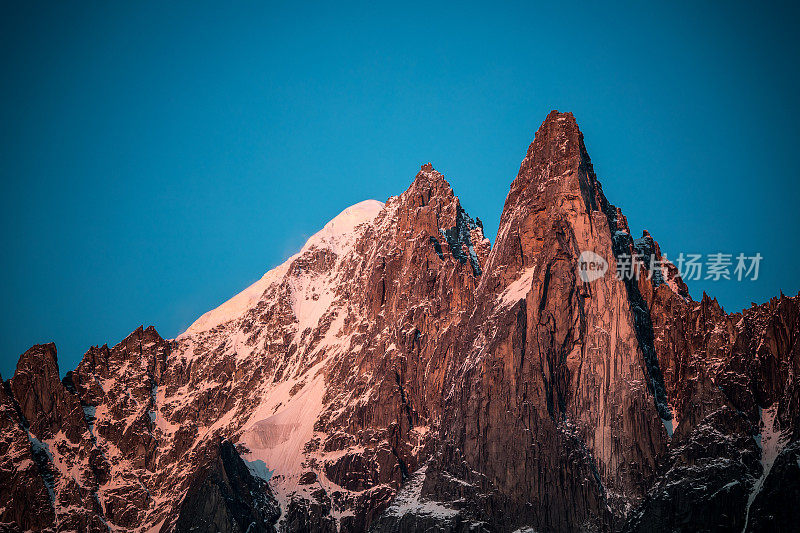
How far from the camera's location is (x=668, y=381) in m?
190

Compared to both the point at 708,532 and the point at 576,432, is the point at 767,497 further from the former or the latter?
the point at 576,432

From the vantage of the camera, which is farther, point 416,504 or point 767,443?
point 416,504

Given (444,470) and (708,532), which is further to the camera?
(444,470)

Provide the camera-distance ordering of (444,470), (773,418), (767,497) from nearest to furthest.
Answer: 1. (767,497)
2. (773,418)
3. (444,470)

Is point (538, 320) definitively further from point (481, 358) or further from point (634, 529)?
point (634, 529)

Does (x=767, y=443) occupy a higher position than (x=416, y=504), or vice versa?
(x=416, y=504)

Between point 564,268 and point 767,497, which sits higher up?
point 564,268

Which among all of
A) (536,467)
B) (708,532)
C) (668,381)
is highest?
(668,381)

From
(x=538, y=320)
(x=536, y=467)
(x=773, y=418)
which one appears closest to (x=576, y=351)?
(x=538, y=320)

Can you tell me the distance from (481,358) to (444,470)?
19.0 metres

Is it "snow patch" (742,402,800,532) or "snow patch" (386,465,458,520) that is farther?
"snow patch" (386,465,458,520)

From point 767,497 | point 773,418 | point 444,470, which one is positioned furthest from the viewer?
point 444,470

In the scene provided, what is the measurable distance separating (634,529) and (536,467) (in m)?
19.1

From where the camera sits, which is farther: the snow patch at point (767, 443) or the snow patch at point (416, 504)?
the snow patch at point (416, 504)
